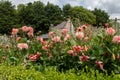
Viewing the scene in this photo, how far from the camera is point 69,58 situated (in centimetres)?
604

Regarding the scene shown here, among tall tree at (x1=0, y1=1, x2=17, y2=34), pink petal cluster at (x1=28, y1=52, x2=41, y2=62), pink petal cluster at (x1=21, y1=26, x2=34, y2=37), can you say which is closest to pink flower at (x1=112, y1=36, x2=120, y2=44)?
pink petal cluster at (x1=28, y1=52, x2=41, y2=62)

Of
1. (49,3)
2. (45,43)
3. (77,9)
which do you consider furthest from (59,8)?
(45,43)

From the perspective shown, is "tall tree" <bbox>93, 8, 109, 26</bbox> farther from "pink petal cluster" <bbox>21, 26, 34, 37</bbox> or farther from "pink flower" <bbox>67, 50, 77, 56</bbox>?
"pink flower" <bbox>67, 50, 77, 56</bbox>

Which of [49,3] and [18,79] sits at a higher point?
[49,3]

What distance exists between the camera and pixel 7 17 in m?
73.8

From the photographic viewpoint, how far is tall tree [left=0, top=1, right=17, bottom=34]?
71000 mm

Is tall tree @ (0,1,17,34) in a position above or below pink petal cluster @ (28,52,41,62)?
above

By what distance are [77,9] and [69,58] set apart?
91.9 meters

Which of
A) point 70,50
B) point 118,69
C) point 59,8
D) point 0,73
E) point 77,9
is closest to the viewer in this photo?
point 0,73

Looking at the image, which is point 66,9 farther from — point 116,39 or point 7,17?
point 116,39

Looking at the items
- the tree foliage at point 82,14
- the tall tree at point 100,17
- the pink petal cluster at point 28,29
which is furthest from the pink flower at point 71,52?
the tall tree at point 100,17

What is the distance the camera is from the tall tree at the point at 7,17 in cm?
7100

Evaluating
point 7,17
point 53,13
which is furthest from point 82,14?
point 7,17

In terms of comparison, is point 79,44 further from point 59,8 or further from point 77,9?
point 77,9
